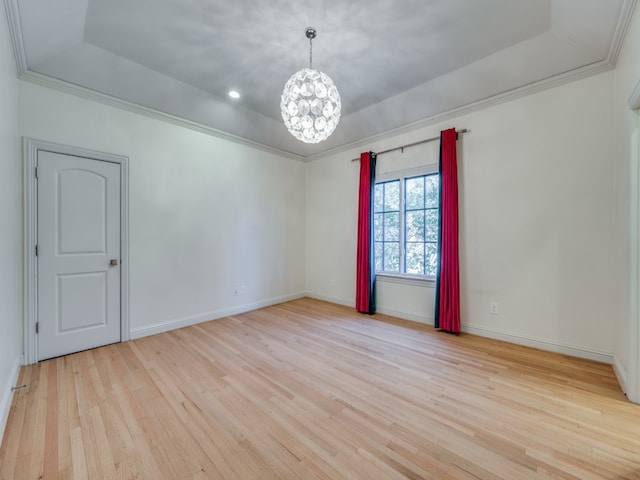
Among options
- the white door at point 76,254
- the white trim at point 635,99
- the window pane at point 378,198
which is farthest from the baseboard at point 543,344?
the white door at point 76,254

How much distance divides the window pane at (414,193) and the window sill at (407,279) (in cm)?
110

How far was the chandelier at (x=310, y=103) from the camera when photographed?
233 centimetres

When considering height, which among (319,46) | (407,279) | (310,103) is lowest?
(407,279)

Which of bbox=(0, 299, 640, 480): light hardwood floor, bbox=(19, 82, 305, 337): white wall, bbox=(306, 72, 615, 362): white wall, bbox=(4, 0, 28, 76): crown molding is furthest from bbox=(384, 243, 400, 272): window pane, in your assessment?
bbox=(4, 0, 28, 76): crown molding

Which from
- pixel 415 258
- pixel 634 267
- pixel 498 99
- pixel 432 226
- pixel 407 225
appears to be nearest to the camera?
pixel 634 267

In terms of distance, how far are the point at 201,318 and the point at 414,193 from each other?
382 cm

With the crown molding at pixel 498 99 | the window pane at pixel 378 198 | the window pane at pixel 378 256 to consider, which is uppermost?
the crown molding at pixel 498 99

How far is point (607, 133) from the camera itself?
2.67 meters

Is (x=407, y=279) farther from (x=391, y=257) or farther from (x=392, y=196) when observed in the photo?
(x=392, y=196)

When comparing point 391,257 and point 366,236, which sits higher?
point 366,236

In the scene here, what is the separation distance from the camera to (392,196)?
4.41 metres

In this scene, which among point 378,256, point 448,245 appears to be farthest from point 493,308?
point 378,256

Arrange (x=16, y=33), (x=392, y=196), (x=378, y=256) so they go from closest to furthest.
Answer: (x=16, y=33), (x=392, y=196), (x=378, y=256)

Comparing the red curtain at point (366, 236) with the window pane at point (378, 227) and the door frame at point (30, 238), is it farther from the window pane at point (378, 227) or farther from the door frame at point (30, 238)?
the door frame at point (30, 238)
